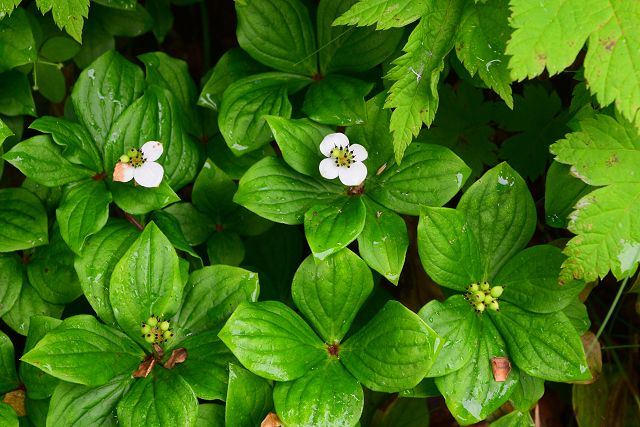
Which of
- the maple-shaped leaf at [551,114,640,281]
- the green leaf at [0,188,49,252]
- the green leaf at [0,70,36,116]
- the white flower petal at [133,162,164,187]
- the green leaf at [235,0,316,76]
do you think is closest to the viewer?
the maple-shaped leaf at [551,114,640,281]

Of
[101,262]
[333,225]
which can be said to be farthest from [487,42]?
[101,262]

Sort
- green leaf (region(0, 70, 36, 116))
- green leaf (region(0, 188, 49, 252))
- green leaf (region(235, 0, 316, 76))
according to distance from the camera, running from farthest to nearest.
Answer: green leaf (region(0, 70, 36, 116))
green leaf (region(235, 0, 316, 76))
green leaf (region(0, 188, 49, 252))

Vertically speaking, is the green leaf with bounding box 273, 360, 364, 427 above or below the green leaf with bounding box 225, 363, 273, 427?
above

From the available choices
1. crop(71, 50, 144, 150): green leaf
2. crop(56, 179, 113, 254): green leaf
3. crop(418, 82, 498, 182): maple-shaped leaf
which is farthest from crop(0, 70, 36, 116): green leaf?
crop(418, 82, 498, 182): maple-shaped leaf

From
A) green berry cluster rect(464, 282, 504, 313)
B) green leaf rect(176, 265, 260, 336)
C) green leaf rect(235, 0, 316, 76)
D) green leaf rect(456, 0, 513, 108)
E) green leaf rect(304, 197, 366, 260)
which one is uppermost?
green leaf rect(456, 0, 513, 108)

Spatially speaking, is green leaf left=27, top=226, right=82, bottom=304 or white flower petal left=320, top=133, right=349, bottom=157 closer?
white flower petal left=320, top=133, right=349, bottom=157

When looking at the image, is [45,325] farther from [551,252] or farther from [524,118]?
[524,118]

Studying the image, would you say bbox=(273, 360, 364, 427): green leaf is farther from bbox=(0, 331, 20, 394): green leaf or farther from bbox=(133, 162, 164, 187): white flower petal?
bbox=(0, 331, 20, 394): green leaf
